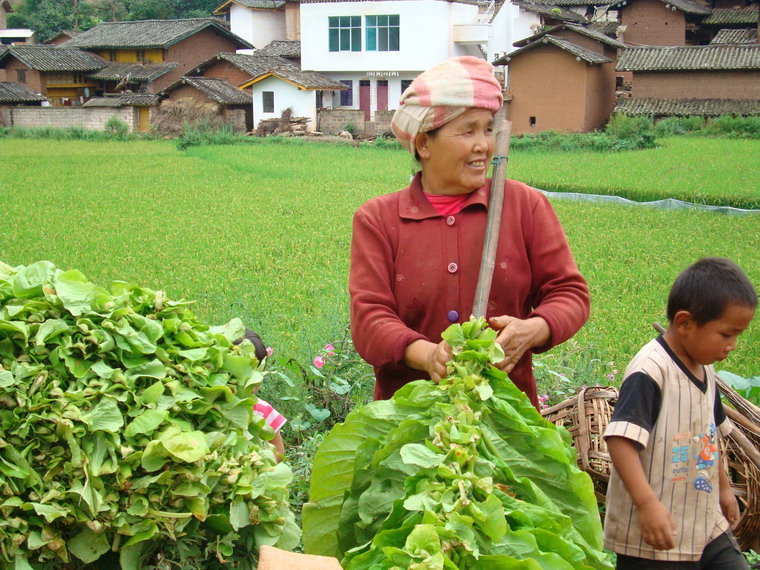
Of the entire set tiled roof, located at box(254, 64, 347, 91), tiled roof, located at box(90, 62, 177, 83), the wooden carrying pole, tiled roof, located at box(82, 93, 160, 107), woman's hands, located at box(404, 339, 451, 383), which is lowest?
woman's hands, located at box(404, 339, 451, 383)

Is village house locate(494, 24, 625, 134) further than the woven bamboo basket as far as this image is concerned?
Yes

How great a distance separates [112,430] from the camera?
5.47 feet

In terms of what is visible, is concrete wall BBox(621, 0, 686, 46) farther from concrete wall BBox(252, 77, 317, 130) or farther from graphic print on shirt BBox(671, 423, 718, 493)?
graphic print on shirt BBox(671, 423, 718, 493)

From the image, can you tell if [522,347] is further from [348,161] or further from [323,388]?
[348,161]

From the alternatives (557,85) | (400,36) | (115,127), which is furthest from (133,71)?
(557,85)

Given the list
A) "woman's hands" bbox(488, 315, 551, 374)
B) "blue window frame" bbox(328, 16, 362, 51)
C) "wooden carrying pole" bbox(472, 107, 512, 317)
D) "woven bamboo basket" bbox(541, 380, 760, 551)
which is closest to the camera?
"woman's hands" bbox(488, 315, 551, 374)

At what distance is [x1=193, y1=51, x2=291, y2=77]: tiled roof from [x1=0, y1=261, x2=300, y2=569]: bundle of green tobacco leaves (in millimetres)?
33748

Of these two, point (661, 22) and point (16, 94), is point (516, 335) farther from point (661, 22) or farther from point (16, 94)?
point (16, 94)

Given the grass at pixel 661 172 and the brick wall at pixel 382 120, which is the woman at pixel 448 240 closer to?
the grass at pixel 661 172

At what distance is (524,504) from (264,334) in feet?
12.6

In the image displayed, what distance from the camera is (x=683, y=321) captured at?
2285mm

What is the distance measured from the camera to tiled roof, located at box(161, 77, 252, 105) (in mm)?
32812

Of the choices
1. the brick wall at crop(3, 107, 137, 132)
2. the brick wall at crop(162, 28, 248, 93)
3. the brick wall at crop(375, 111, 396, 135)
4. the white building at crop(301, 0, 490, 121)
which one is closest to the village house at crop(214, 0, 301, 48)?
the brick wall at crop(162, 28, 248, 93)

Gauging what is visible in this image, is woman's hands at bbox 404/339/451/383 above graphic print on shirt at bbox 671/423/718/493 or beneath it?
above
